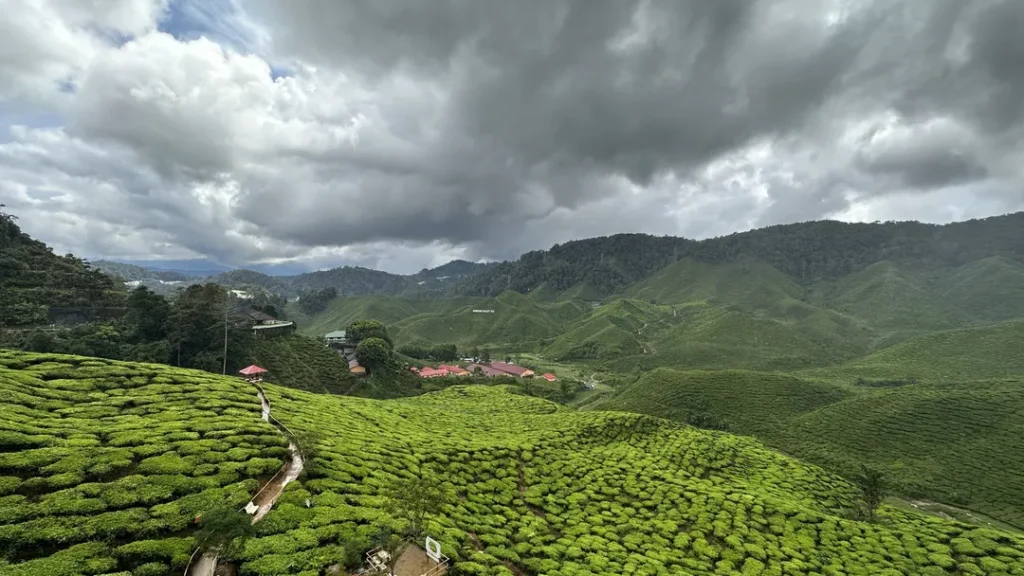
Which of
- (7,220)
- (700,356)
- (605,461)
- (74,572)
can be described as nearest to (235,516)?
(74,572)

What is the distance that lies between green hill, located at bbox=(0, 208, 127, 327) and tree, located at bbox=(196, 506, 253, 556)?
308ft

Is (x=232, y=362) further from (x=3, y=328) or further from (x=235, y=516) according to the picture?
(x=235, y=516)

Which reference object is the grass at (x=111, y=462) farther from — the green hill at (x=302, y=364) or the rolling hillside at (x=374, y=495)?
the green hill at (x=302, y=364)

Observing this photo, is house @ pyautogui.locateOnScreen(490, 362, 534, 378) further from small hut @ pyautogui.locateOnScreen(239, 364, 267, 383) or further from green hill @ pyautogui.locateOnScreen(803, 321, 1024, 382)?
green hill @ pyautogui.locateOnScreen(803, 321, 1024, 382)

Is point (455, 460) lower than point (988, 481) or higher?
higher

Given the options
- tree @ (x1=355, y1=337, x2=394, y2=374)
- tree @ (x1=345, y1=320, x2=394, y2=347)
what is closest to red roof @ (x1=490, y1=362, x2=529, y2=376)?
tree @ (x1=345, y1=320, x2=394, y2=347)

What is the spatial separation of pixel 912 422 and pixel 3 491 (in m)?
120

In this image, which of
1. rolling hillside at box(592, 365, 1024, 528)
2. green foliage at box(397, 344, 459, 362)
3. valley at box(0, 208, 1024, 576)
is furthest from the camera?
green foliage at box(397, 344, 459, 362)

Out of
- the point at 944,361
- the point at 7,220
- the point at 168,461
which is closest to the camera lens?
the point at 168,461

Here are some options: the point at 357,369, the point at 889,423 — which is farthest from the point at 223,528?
the point at 889,423

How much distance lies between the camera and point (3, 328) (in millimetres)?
71250

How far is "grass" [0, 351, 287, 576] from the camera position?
64.1 ft

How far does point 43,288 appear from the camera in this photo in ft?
290

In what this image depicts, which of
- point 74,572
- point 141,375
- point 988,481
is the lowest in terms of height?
point 988,481
